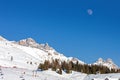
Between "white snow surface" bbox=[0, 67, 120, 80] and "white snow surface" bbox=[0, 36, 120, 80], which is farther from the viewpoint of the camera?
"white snow surface" bbox=[0, 36, 120, 80]

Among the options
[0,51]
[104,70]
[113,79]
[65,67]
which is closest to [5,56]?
[0,51]

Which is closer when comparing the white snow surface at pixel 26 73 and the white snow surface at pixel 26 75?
the white snow surface at pixel 26 75

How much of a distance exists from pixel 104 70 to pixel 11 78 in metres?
48.5

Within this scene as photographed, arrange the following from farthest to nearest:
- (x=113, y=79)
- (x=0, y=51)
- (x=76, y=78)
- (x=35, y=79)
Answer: (x=0, y=51), (x=76, y=78), (x=113, y=79), (x=35, y=79)

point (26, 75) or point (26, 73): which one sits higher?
point (26, 73)

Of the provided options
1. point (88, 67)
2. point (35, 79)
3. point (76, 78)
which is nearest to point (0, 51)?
point (88, 67)

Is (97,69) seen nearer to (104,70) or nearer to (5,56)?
(104,70)

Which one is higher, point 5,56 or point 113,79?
point 5,56

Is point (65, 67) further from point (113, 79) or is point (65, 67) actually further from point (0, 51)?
point (0, 51)

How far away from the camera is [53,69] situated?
67750mm

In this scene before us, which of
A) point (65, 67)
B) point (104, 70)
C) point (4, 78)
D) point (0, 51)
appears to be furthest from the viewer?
point (0, 51)

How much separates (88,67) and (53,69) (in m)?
18.4

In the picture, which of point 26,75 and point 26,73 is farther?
point 26,73

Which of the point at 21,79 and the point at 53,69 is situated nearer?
the point at 21,79
